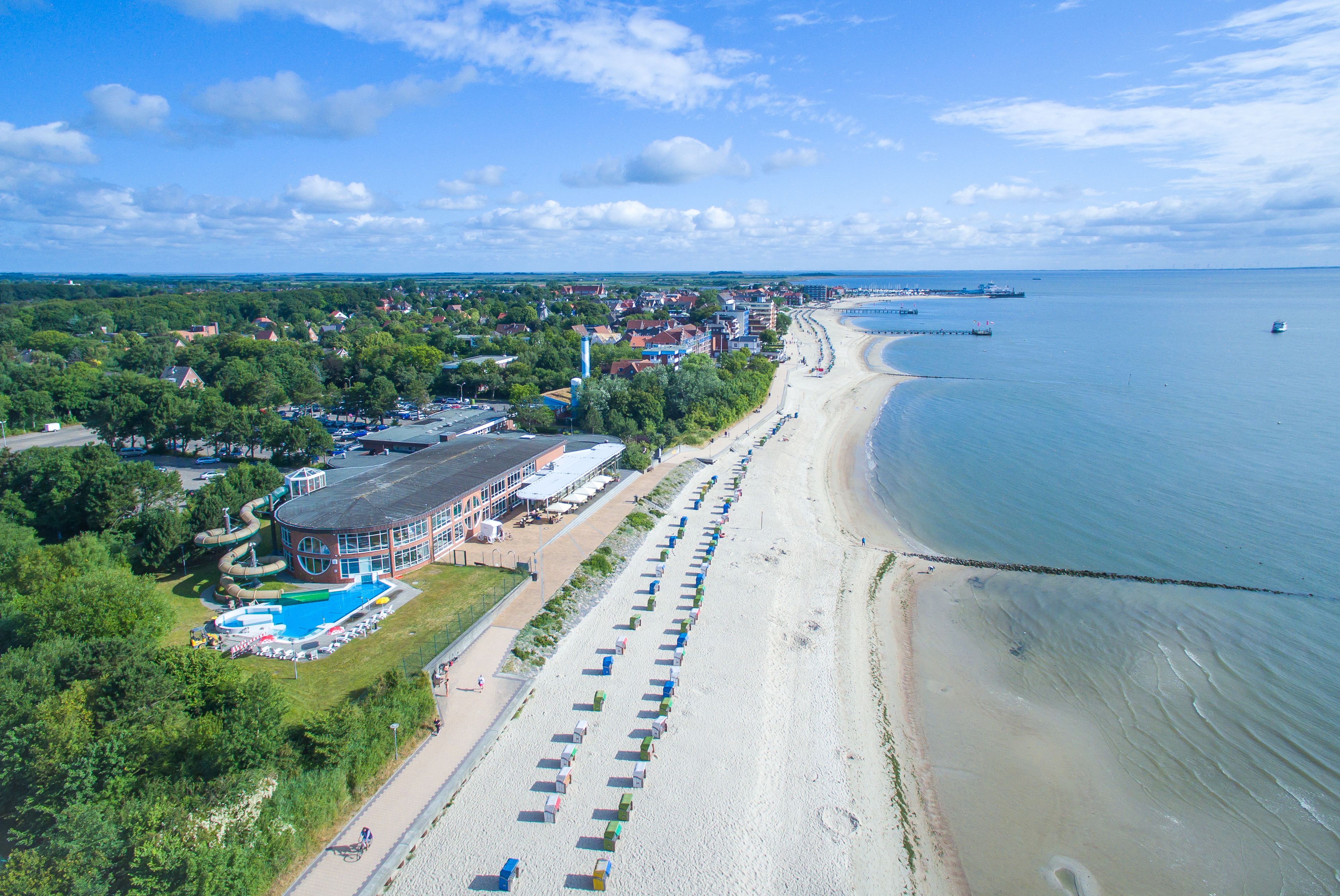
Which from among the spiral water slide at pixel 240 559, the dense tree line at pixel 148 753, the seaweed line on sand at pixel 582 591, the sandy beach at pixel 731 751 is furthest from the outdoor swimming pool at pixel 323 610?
the sandy beach at pixel 731 751

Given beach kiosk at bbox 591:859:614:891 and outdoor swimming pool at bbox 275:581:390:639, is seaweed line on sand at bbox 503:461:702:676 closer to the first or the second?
outdoor swimming pool at bbox 275:581:390:639

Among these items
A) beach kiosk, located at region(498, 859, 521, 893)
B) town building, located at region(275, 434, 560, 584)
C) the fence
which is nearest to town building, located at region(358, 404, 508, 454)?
town building, located at region(275, 434, 560, 584)

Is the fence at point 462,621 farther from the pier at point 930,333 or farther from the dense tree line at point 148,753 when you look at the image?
the pier at point 930,333

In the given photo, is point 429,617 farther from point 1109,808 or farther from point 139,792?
point 1109,808

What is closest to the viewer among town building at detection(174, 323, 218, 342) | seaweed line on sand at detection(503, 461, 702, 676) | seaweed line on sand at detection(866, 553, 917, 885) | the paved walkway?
the paved walkway

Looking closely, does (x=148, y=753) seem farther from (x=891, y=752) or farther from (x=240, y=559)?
(x=891, y=752)

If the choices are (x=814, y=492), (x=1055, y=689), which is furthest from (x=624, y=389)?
(x=1055, y=689)

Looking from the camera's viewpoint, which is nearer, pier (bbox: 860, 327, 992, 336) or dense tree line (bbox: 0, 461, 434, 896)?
dense tree line (bbox: 0, 461, 434, 896)
